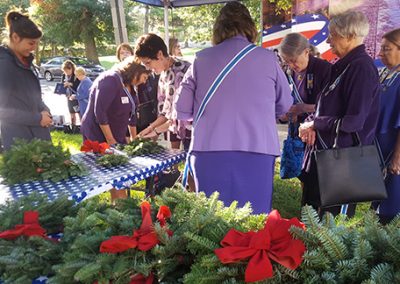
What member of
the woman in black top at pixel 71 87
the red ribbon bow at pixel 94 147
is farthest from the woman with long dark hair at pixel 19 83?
the woman in black top at pixel 71 87

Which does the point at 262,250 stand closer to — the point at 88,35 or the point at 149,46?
the point at 149,46

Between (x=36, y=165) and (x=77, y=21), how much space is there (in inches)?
909

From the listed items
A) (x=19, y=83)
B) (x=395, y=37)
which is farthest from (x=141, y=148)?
(x=395, y=37)

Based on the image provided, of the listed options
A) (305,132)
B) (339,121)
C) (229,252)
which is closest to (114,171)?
(305,132)

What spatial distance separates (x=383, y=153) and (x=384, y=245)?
1683 millimetres

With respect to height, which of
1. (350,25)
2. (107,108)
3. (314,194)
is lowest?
(314,194)

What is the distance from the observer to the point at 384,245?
86 centimetres

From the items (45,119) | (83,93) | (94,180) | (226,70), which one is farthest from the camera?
(83,93)

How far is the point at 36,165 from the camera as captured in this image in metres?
2.14

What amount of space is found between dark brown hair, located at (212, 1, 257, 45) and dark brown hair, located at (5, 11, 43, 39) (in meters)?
1.30

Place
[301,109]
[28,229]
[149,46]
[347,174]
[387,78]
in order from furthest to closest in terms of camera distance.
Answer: [301,109]
[149,46]
[387,78]
[347,174]
[28,229]

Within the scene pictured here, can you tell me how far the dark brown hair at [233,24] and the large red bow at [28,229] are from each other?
1.33 metres

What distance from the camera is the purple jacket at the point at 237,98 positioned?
75.6 inches

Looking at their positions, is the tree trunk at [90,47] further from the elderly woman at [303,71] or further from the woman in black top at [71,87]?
the elderly woman at [303,71]
